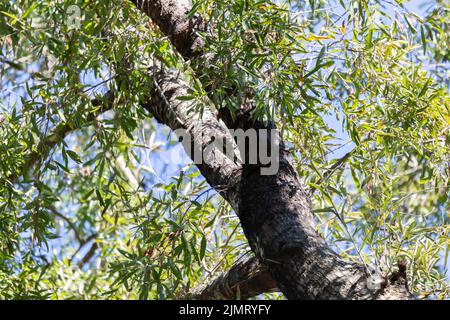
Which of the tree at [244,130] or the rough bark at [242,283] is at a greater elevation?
the tree at [244,130]

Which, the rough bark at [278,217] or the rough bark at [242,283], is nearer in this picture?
the rough bark at [278,217]

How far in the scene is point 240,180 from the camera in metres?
2.74

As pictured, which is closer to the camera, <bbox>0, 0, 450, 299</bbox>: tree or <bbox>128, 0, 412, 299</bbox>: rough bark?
<bbox>128, 0, 412, 299</bbox>: rough bark

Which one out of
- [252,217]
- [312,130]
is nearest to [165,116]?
[312,130]

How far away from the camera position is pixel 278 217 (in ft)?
8.25

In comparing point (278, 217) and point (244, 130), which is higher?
point (244, 130)

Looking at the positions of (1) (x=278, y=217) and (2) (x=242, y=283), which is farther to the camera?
(2) (x=242, y=283)

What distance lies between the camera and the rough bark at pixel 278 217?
227cm

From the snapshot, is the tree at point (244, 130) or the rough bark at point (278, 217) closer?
the rough bark at point (278, 217)

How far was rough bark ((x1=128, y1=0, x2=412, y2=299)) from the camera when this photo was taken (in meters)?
2.27

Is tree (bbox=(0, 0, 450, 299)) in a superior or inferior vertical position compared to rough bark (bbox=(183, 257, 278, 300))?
superior

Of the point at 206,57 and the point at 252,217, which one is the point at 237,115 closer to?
the point at 206,57

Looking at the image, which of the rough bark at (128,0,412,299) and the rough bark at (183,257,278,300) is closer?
the rough bark at (128,0,412,299)

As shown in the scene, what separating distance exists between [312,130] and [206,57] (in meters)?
0.59
